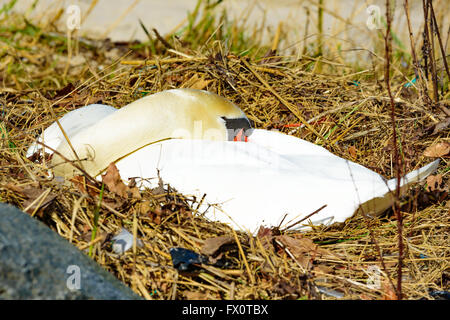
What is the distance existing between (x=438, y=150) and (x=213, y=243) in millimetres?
1551

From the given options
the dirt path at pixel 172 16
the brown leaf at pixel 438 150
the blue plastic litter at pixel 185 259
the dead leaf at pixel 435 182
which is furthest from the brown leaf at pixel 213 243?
the dirt path at pixel 172 16

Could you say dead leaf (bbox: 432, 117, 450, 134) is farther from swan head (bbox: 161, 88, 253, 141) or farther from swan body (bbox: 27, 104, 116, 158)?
swan body (bbox: 27, 104, 116, 158)

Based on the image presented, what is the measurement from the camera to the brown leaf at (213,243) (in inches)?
78.5

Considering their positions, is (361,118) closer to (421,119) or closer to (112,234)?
(421,119)

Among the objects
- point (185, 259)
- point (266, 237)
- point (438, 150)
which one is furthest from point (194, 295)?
point (438, 150)

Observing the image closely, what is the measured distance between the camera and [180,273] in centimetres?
192

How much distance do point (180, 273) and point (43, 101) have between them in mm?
1597

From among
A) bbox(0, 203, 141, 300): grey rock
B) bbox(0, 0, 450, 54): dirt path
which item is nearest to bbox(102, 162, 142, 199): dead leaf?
bbox(0, 203, 141, 300): grey rock

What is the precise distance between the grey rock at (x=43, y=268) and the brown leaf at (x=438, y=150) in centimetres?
191

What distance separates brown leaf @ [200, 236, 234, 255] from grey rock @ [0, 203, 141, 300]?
1.23 ft

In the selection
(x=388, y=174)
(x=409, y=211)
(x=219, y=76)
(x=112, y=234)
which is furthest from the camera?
(x=219, y=76)
